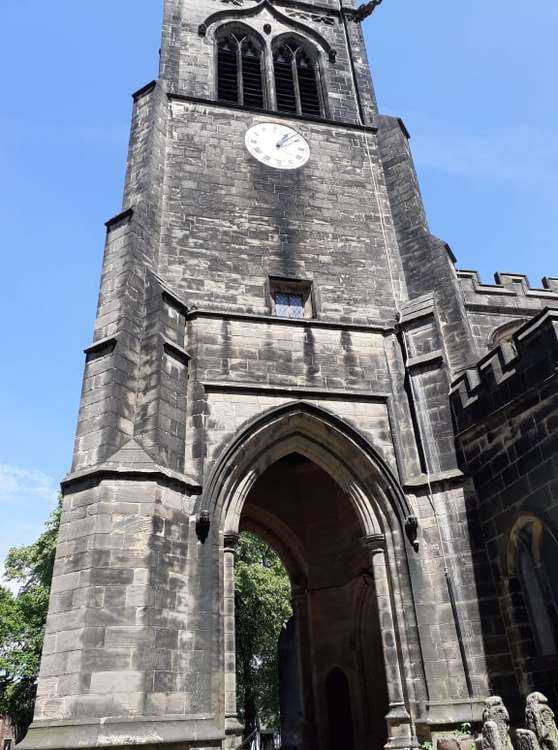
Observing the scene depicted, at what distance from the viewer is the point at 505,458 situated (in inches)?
380

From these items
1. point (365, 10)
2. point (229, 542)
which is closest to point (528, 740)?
point (229, 542)

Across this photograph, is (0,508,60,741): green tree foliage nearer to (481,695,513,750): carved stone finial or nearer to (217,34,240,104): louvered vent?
(217,34,240,104): louvered vent

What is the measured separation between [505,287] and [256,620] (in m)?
15.2

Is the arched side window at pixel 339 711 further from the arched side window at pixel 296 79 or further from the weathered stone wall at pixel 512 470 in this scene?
the arched side window at pixel 296 79

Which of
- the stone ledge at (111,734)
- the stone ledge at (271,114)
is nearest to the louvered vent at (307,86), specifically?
the stone ledge at (271,114)

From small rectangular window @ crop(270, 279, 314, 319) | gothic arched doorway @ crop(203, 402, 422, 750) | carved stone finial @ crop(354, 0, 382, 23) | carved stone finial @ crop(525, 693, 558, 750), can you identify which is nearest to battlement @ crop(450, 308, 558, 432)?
gothic arched doorway @ crop(203, 402, 422, 750)

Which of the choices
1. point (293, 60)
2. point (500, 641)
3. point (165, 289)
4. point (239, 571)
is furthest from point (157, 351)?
point (239, 571)

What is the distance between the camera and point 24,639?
21.8 m

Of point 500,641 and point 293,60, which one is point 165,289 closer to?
point 500,641

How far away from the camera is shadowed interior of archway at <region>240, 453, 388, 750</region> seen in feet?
43.9

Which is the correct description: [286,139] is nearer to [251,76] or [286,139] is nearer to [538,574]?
[251,76]

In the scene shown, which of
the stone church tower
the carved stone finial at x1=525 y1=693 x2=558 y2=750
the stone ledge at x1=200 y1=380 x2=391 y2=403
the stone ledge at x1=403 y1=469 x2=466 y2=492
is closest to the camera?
the carved stone finial at x1=525 y1=693 x2=558 y2=750

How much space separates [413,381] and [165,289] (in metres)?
4.51

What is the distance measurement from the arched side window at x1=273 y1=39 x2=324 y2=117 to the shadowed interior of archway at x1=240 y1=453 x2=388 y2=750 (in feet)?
29.0
